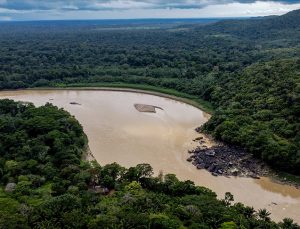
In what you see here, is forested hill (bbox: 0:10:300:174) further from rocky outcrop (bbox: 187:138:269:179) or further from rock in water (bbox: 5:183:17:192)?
rock in water (bbox: 5:183:17:192)

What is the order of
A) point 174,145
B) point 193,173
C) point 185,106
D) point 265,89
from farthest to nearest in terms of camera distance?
point 185,106 → point 265,89 → point 174,145 → point 193,173

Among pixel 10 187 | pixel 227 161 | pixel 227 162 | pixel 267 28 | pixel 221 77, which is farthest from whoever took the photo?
pixel 267 28

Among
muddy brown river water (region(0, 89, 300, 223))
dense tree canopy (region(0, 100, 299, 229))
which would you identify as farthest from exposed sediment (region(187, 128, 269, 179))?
dense tree canopy (region(0, 100, 299, 229))

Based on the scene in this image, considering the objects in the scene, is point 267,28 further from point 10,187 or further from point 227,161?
point 10,187

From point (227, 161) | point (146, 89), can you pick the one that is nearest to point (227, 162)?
point (227, 161)

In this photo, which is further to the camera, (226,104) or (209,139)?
(226,104)

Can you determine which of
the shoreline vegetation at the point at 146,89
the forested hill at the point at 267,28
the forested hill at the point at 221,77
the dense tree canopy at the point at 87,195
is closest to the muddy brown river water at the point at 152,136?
the shoreline vegetation at the point at 146,89

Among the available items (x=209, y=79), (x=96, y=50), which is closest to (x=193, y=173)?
(x=209, y=79)

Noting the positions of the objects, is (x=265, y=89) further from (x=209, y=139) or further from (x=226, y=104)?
(x=209, y=139)

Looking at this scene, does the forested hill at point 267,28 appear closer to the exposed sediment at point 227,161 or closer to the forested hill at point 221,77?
the forested hill at point 221,77
